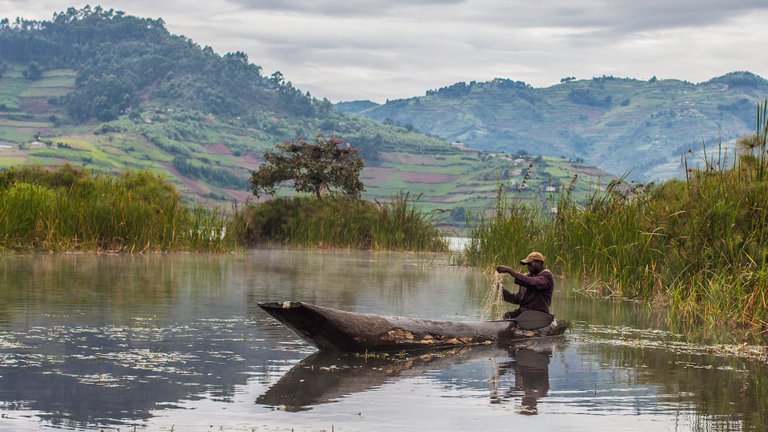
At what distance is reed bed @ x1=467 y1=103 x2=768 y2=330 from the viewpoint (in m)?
17.0

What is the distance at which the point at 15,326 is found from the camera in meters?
15.7

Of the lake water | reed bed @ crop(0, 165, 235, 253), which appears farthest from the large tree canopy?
the lake water

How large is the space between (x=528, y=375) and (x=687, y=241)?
257 inches

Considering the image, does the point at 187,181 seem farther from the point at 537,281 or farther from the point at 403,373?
the point at 403,373

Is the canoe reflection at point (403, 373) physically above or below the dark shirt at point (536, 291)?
below

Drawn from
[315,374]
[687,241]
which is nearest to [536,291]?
[687,241]

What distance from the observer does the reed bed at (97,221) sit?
99.7 ft

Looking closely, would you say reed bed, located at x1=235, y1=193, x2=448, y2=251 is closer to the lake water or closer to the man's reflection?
the lake water

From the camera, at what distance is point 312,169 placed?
4859 cm

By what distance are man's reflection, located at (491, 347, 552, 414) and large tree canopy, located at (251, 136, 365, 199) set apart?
33.9 meters

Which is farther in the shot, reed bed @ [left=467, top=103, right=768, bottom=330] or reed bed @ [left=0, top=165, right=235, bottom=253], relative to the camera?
reed bed @ [left=0, top=165, right=235, bottom=253]

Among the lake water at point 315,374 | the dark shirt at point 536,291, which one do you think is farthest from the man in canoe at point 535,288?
the lake water at point 315,374

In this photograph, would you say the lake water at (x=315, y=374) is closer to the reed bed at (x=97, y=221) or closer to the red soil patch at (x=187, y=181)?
the reed bed at (x=97, y=221)

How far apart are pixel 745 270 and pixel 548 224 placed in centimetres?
1136
